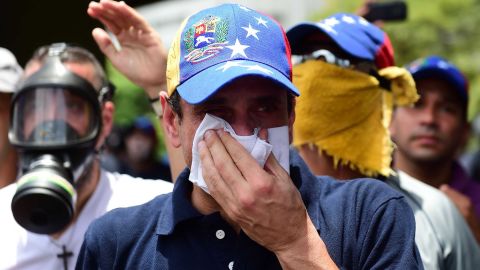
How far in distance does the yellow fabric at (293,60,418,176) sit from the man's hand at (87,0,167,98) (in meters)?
Result: 0.59

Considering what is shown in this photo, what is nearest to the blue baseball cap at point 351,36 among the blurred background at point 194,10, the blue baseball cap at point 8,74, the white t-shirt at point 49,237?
the white t-shirt at point 49,237

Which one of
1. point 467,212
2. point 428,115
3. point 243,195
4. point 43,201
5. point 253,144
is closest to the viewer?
point 243,195

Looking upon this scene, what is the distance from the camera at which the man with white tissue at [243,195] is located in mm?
2199

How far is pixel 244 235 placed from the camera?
2.40m

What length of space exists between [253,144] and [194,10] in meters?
15.6

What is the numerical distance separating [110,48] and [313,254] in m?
1.81

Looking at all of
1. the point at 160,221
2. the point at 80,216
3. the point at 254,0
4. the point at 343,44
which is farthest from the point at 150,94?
the point at 254,0

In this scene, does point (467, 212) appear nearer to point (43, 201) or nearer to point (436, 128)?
point (436, 128)

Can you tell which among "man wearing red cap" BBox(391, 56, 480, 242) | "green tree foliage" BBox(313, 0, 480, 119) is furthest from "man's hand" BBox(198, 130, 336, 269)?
"green tree foliage" BBox(313, 0, 480, 119)

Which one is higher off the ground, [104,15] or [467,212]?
[104,15]

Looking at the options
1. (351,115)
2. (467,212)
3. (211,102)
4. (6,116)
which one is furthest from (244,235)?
(6,116)

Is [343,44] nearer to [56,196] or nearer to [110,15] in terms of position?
[110,15]

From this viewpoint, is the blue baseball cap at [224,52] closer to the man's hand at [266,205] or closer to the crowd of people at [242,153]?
the crowd of people at [242,153]

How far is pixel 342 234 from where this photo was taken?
2.34 meters
